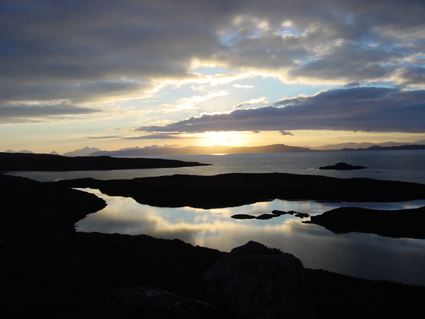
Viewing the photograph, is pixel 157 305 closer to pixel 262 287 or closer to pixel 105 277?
pixel 262 287

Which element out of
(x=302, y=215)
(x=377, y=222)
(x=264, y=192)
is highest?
(x=264, y=192)

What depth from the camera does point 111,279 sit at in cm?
1593

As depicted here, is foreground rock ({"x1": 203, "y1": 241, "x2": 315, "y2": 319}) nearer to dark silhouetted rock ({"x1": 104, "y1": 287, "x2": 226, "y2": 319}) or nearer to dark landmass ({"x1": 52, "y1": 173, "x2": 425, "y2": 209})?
dark silhouetted rock ({"x1": 104, "y1": 287, "x2": 226, "y2": 319})

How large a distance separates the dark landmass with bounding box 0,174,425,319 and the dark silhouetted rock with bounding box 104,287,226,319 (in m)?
0.33

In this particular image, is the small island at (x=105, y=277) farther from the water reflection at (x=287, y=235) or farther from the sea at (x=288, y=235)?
the water reflection at (x=287, y=235)

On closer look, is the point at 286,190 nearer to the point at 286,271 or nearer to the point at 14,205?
the point at 14,205

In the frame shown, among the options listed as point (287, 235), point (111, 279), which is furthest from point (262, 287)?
point (287, 235)

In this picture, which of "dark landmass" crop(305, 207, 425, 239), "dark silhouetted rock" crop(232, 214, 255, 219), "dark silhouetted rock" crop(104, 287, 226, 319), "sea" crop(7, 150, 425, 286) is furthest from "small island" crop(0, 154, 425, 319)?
"dark silhouetted rock" crop(232, 214, 255, 219)

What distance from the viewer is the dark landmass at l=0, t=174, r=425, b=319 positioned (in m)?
10.6

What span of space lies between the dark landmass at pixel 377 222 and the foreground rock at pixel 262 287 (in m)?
30.1

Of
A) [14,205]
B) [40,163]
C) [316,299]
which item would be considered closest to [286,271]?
[316,299]

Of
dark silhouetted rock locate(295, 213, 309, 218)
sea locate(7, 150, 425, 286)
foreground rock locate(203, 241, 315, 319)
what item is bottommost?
sea locate(7, 150, 425, 286)

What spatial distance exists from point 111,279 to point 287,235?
83.2ft

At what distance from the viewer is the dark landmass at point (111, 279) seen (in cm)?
1062
